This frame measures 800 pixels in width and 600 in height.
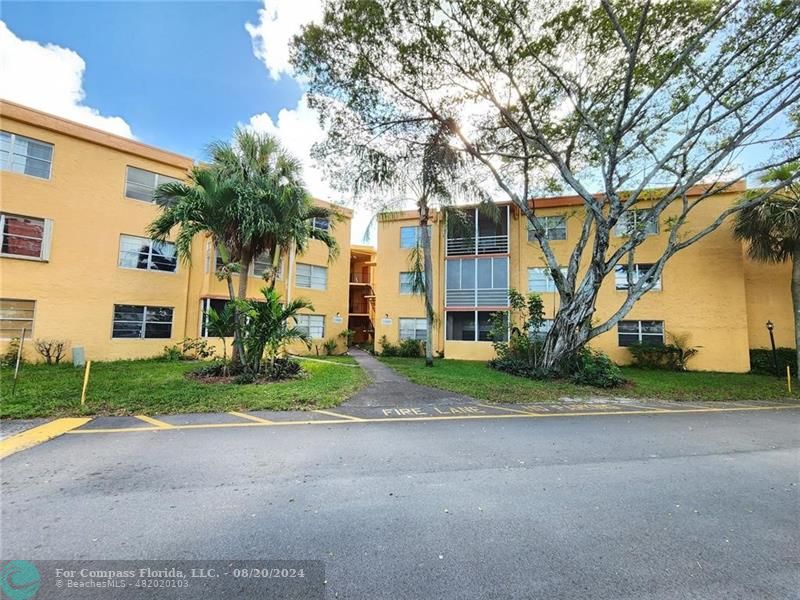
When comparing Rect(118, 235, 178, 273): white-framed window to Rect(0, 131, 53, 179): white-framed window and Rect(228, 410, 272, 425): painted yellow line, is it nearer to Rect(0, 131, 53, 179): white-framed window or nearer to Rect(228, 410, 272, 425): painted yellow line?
Rect(0, 131, 53, 179): white-framed window

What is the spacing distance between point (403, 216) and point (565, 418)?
1509cm

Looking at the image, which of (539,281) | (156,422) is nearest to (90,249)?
(156,422)

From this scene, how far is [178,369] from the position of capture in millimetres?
11438

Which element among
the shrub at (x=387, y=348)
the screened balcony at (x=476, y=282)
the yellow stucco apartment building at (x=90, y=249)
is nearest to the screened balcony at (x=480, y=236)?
the screened balcony at (x=476, y=282)

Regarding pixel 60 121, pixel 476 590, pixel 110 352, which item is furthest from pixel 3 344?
pixel 476 590

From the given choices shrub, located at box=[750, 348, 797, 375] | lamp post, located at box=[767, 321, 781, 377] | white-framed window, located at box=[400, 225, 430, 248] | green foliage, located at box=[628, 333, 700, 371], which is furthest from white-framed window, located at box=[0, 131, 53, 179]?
shrub, located at box=[750, 348, 797, 375]

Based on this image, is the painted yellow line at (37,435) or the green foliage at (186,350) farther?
the green foliage at (186,350)

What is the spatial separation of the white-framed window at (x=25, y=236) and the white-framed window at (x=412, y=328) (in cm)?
1490

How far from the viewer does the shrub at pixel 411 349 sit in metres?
18.8

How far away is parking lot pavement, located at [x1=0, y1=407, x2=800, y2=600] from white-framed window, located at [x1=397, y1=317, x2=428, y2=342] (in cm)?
1377

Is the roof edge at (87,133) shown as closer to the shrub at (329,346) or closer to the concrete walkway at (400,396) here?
the shrub at (329,346)

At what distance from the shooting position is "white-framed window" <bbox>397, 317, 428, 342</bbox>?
19406 mm

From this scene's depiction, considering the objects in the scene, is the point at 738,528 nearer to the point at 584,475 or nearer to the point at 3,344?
the point at 584,475

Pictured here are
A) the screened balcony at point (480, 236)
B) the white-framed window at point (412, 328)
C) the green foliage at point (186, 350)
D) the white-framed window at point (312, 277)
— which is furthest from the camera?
the white-framed window at point (412, 328)
